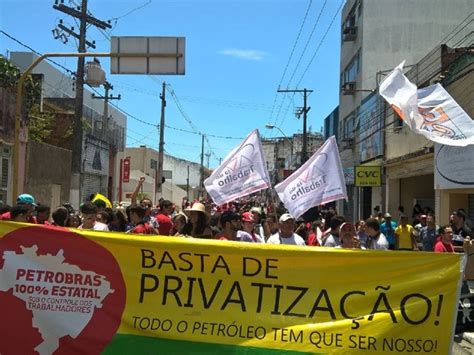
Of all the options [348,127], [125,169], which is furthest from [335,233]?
[125,169]

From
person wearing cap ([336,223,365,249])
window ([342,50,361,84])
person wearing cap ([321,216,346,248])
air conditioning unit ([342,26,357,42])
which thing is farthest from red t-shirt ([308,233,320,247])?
air conditioning unit ([342,26,357,42])

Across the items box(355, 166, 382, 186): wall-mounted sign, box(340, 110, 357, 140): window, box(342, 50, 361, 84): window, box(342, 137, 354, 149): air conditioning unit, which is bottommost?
box(355, 166, 382, 186): wall-mounted sign

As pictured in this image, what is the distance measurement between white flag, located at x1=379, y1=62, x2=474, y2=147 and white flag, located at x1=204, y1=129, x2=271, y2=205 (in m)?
2.89

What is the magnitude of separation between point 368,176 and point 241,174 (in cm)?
1538

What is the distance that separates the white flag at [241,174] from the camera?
10617 millimetres

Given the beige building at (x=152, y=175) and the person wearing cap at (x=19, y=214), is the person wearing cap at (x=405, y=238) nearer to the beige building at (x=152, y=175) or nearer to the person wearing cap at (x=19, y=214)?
the person wearing cap at (x=19, y=214)

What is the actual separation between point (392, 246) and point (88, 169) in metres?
20.0

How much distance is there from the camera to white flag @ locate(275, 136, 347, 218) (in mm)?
10000

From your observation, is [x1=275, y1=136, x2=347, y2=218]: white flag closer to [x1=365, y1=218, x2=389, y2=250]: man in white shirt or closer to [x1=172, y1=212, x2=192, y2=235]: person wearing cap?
[x1=365, y1=218, x2=389, y2=250]: man in white shirt

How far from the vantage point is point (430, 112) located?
838 centimetres

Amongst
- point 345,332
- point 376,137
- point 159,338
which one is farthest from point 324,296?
point 376,137

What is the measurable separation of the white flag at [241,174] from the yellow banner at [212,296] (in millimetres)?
5924

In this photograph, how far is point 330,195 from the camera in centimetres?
998

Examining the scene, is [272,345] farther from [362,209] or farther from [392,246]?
[362,209]
